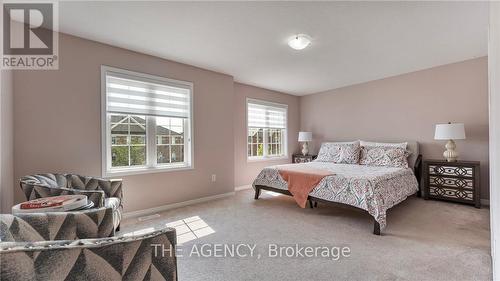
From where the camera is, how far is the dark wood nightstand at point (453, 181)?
11.1 feet

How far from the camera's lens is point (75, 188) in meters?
2.41

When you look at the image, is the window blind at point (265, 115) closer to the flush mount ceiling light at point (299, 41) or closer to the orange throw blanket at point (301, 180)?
the orange throw blanket at point (301, 180)

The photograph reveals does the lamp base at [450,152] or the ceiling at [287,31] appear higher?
the ceiling at [287,31]

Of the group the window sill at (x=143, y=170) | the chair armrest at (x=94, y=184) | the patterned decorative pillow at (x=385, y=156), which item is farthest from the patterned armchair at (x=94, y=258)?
the patterned decorative pillow at (x=385, y=156)

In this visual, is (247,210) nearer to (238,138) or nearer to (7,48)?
(238,138)

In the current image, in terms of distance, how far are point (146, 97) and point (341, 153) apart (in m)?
3.75

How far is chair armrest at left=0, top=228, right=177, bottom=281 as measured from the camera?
0.66 m

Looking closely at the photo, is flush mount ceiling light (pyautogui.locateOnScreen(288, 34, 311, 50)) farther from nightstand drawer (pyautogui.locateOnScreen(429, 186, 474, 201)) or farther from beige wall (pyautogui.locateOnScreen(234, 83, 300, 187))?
nightstand drawer (pyautogui.locateOnScreen(429, 186, 474, 201))

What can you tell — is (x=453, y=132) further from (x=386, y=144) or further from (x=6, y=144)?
(x=6, y=144)

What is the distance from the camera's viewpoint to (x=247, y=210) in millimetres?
3381

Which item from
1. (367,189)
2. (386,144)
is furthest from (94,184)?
(386,144)

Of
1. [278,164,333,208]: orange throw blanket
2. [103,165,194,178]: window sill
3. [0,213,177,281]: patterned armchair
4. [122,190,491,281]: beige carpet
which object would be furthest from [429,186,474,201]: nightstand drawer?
[0,213,177,281]: patterned armchair

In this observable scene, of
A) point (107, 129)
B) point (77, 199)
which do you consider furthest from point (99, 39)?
point (77, 199)

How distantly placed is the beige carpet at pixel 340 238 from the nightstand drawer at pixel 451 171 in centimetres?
49
